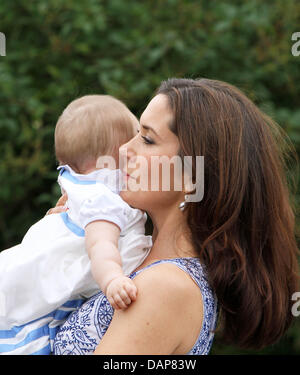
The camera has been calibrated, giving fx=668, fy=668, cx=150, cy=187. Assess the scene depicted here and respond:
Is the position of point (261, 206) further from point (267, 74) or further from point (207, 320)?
point (267, 74)

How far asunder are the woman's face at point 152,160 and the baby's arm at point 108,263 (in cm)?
13

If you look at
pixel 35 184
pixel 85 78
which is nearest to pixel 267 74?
pixel 85 78

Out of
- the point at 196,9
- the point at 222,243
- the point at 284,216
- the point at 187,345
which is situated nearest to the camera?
the point at 187,345

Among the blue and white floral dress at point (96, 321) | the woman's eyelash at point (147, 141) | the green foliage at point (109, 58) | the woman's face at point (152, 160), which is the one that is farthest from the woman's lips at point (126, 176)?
the green foliage at point (109, 58)

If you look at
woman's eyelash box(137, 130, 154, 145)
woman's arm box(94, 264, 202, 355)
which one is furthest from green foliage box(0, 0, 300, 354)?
woman's arm box(94, 264, 202, 355)

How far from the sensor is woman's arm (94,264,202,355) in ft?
5.37

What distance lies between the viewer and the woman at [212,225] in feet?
5.79

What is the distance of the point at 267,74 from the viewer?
3.69m

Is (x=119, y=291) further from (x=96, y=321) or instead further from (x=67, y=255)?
(x=67, y=255)

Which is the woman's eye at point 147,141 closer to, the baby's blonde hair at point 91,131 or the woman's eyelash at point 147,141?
the woman's eyelash at point 147,141

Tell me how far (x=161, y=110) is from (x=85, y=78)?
1.85m

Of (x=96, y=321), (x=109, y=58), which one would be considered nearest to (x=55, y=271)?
(x=96, y=321)

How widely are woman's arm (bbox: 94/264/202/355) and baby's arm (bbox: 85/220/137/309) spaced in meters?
0.04

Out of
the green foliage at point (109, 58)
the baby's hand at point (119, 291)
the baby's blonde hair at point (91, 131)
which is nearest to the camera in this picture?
the baby's hand at point (119, 291)
